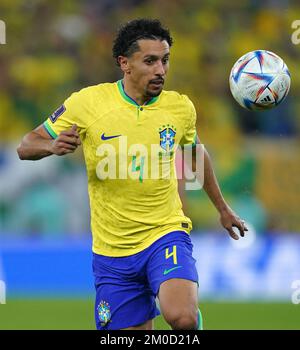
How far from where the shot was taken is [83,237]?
12977 millimetres

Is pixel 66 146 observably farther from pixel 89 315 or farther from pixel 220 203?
pixel 89 315

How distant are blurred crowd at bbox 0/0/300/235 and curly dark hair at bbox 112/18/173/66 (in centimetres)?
661

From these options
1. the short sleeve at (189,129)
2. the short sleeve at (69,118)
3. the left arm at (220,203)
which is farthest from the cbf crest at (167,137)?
the short sleeve at (69,118)

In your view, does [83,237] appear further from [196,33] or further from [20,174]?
[196,33]

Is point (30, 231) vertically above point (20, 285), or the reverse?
point (30, 231)

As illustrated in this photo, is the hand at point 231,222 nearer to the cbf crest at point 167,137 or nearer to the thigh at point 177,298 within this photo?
the cbf crest at point 167,137

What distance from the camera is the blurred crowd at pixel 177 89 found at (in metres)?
13.2

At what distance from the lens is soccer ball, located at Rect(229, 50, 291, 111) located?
21.3ft

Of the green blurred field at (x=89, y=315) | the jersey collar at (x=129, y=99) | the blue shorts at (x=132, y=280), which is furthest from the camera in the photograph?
the green blurred field at (x=89, y=315)

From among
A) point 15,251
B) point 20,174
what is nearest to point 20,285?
point 15,251

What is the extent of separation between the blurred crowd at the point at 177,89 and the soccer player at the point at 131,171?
659cm

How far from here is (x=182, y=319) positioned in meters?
5.71

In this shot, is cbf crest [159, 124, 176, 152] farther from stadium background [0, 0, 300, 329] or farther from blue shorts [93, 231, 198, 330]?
stadium background [0, 0, 300, 329]
